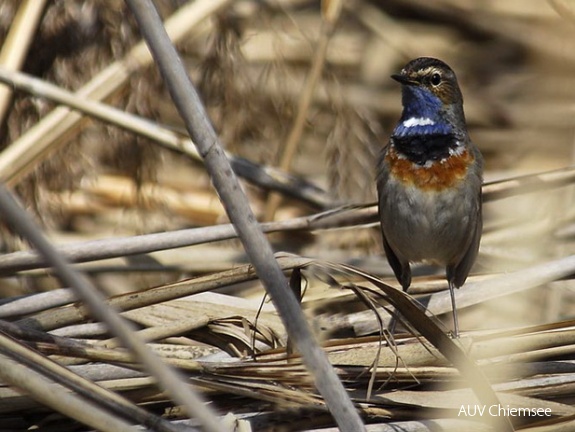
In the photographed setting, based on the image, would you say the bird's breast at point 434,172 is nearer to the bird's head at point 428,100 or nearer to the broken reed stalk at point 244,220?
the bird's head at point 428,100

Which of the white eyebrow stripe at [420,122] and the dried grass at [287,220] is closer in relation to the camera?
the dried grass at [287,220]

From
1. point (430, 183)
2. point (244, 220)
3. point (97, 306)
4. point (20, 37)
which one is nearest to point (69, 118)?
point (20, 37)

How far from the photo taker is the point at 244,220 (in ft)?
8.72

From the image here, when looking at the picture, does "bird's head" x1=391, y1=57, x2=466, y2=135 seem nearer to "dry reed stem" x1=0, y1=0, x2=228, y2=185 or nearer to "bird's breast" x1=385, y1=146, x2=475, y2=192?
"bird's breast" x1=385, y1=146, x2=475, y2=192

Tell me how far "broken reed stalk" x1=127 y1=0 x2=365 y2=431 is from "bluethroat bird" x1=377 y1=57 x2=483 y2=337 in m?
1.61

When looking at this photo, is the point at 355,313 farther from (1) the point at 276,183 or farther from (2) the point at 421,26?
(2) the point at 421,26

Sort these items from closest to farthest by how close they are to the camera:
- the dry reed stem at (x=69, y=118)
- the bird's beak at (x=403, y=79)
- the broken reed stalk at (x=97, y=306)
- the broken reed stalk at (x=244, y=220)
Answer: the broken reed stalk at (x=97, y=306) < the broken reed stalk at (x=244, y=220) < the bird's beak at (x=403, y=79) < the dry reed stem at (x=69, y=118)

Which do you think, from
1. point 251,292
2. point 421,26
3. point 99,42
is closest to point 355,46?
point 421,26

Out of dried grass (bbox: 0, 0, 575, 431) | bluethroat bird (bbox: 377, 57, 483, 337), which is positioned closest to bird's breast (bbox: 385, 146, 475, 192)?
bluethroat bird (bbox: 377, 57, 483, 337)

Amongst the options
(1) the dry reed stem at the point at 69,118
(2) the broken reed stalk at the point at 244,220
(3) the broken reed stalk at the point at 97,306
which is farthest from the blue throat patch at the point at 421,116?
(3) the broken reed stalk at the point at 97,306

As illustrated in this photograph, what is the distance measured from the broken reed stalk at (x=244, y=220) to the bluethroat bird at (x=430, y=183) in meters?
1.61

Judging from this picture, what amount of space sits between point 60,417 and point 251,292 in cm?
137

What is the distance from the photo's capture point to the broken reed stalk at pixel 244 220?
103 inches

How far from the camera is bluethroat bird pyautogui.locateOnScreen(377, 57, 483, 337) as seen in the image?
169 inches
